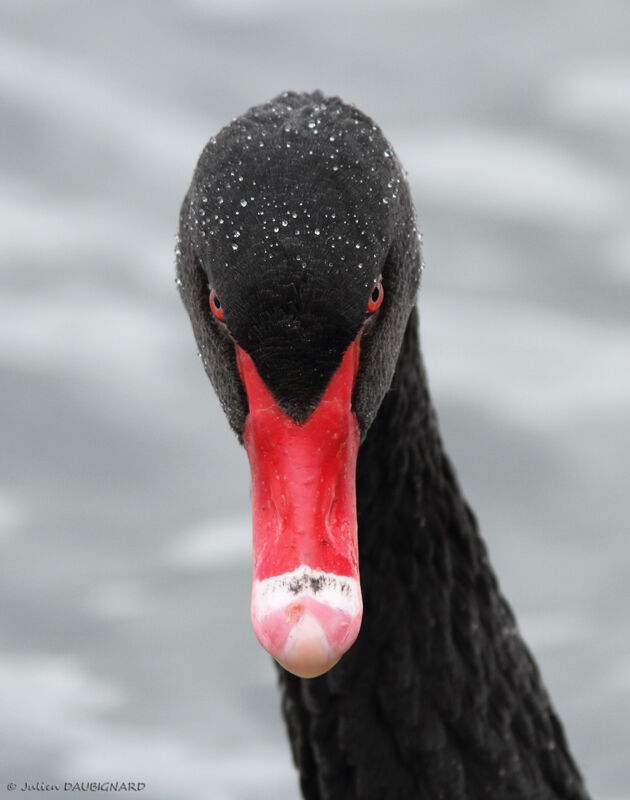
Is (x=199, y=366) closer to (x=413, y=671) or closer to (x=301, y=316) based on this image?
(x=413, y=671)

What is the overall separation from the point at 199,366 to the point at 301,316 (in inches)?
123

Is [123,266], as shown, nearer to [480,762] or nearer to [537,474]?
[537,474]

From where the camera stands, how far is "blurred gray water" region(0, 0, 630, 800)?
5246 mm

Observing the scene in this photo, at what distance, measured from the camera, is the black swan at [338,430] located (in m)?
2.85

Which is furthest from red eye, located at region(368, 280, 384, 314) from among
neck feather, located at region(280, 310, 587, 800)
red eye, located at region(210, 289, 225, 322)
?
neck feather, located at region(280, 310, 587, 800)

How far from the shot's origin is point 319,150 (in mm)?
2969

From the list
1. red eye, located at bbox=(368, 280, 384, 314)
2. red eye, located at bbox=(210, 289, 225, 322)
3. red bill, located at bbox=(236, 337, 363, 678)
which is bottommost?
red bill, located at bbox=(236, 337, 363, 678)

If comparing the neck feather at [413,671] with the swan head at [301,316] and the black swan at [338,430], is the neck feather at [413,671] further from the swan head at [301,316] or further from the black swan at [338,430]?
the swan head at [301,316]

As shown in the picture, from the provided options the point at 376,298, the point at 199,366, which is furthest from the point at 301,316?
the point at 199,366

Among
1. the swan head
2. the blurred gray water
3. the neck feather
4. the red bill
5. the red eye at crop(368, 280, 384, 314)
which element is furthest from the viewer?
the blurred gray water

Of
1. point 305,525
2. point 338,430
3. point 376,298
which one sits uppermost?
point 376,298

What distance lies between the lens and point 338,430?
9.93 ft

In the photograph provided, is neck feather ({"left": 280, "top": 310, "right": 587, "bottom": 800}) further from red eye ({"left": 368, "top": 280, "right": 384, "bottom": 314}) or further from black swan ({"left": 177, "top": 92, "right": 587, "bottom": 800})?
red eye ({"left": 368, "top": 280, "right": 384, "bottom": 314})

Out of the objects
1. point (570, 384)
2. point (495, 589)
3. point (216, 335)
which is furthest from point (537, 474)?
point (216, 335)
